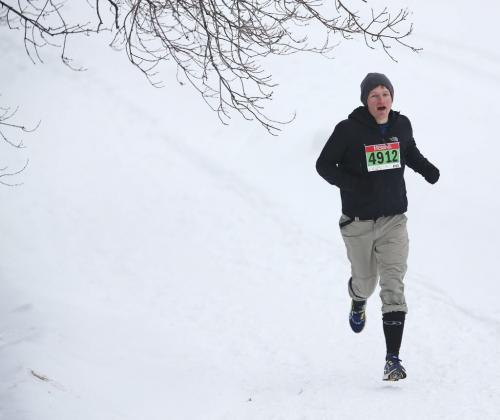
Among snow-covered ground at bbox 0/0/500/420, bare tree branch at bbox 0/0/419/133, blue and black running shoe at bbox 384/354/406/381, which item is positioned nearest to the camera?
bare tree branch at bbox 0/0/419/133

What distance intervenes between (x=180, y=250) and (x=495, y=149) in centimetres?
487

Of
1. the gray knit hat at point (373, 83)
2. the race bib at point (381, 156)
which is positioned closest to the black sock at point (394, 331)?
the race bib at point (381, 156)

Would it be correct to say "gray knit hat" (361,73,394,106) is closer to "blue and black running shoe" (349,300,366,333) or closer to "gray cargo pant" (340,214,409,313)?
"gray cargo pant" (340,214,409,313)

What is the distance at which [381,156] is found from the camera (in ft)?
14.8

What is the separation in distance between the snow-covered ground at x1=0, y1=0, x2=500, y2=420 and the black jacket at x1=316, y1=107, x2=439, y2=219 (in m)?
1.37

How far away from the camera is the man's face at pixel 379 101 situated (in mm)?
4464

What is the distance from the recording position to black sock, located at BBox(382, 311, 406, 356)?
15.7 ft

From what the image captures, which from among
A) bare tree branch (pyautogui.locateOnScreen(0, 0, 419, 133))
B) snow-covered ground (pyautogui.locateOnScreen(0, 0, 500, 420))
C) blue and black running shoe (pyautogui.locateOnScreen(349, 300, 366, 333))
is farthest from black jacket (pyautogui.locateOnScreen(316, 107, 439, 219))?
snow-covered ground (pyautogui.locateOnScreen(0, 0, 500, 420))

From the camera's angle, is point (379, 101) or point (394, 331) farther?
point (394, 331)

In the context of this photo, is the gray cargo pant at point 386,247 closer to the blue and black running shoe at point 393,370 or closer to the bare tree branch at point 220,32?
the blue and black running shoe at point 393,370

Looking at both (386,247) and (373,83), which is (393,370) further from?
(373,83)

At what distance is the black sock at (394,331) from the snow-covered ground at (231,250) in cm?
38

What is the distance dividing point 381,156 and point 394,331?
3.95 ft

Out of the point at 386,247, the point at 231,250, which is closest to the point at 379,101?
the point at 386,247
